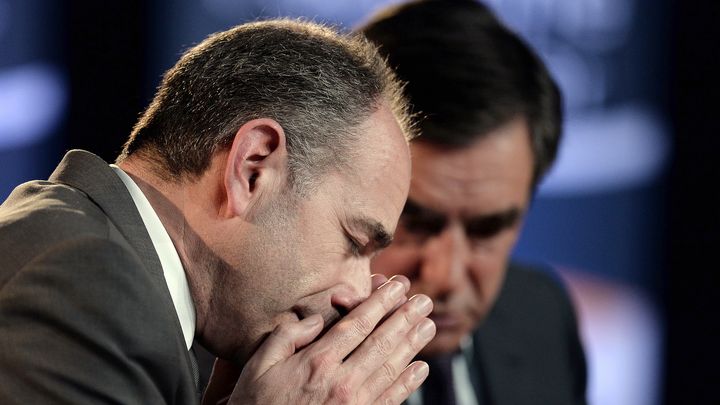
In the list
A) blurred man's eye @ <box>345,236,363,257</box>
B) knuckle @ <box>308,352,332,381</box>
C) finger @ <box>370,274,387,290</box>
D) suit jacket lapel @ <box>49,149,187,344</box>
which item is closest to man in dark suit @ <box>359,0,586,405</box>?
finger @ <box>370,274,387,290</box>

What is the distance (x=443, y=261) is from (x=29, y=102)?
4.84ft

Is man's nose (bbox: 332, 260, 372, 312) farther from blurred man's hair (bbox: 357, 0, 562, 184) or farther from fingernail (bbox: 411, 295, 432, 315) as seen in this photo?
blurred man's hair (bbox: 357, 0, 562, 184)

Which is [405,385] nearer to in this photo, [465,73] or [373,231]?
[373,231]

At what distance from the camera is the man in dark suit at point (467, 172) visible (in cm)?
219

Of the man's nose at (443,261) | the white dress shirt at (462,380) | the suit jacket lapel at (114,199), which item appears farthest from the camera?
the white dress shirt at (462,380)

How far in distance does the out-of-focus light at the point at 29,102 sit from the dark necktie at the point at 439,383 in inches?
54.9

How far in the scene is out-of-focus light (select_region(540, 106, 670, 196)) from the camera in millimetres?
3324

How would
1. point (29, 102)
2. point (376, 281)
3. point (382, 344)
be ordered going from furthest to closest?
point (29, 102), point (376, 281), point (382, 344)

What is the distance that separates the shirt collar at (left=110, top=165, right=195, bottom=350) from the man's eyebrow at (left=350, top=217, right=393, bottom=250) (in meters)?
0.25

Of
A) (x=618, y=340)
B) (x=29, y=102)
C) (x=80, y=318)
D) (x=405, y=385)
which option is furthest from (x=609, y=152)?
(x=80, y=318)

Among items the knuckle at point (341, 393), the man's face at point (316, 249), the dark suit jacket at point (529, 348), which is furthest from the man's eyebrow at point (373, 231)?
the dark suit jacket at point (529, 348)

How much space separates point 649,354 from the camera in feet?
11.2

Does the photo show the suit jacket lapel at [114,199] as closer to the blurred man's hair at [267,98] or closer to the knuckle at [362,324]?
the blurred man's hair at [267,98]

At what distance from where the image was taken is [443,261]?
2.18 metres
